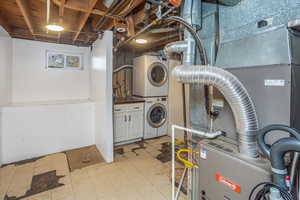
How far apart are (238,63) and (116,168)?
232cm

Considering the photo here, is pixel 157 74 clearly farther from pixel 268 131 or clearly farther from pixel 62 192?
pixel 268 131

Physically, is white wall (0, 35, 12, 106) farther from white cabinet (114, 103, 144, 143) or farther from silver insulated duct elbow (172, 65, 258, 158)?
silver insulated duct elbow (172, 65, 258, 158)

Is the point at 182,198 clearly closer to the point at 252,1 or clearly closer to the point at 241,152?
the point at 241,152

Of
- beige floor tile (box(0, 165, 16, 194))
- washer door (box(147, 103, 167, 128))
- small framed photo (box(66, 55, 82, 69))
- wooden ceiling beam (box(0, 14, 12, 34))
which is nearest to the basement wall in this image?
small framed photo (box(66, 55, 82, 69))

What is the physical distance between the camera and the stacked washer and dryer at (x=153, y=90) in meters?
3.80

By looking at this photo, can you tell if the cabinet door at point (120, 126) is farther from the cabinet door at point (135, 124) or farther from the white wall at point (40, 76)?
the white wall at point (40, 76)

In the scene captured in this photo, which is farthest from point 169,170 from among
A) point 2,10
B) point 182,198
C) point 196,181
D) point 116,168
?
point 2,10

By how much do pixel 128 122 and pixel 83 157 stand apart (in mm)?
1156

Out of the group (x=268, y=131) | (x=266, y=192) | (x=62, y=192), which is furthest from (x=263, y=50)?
(x=62, y=192)

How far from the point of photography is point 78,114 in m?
3.32

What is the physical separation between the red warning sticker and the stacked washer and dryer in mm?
2740

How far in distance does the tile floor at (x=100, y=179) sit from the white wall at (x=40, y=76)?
1.42m

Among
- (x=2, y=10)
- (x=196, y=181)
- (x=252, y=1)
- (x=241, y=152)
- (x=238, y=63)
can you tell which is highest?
(x=2, y=10)

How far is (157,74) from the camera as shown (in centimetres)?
401
